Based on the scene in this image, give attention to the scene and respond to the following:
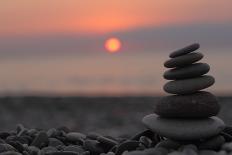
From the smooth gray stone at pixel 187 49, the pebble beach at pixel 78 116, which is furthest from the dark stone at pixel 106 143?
the smooth gray stone at pixel 187 49

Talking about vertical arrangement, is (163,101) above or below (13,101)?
below

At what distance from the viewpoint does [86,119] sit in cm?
2541

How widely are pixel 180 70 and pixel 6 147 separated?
232 cm

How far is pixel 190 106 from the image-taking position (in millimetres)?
6574

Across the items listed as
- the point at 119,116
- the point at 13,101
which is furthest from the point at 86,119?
the point at 13,101

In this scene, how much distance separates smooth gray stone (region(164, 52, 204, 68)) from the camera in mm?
6789

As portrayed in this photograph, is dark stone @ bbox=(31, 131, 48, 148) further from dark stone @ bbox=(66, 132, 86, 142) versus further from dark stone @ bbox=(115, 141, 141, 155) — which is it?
dark stone @ bbox=(115, 141, 141, 155)

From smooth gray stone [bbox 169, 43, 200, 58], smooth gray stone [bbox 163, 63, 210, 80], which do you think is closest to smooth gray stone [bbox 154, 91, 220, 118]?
smooth gray stone [bbox 163, 63, 210, 80]

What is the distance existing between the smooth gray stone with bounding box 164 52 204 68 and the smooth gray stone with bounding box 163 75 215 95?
8.1 inches

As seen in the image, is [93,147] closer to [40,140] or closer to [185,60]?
[40,140]

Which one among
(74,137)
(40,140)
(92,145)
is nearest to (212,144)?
(92,145)

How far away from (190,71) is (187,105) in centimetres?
44

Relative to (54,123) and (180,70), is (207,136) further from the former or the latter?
(54,123)

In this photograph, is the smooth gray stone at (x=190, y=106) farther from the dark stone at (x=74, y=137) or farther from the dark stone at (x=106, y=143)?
the dark stone at (x=74, y=137)
